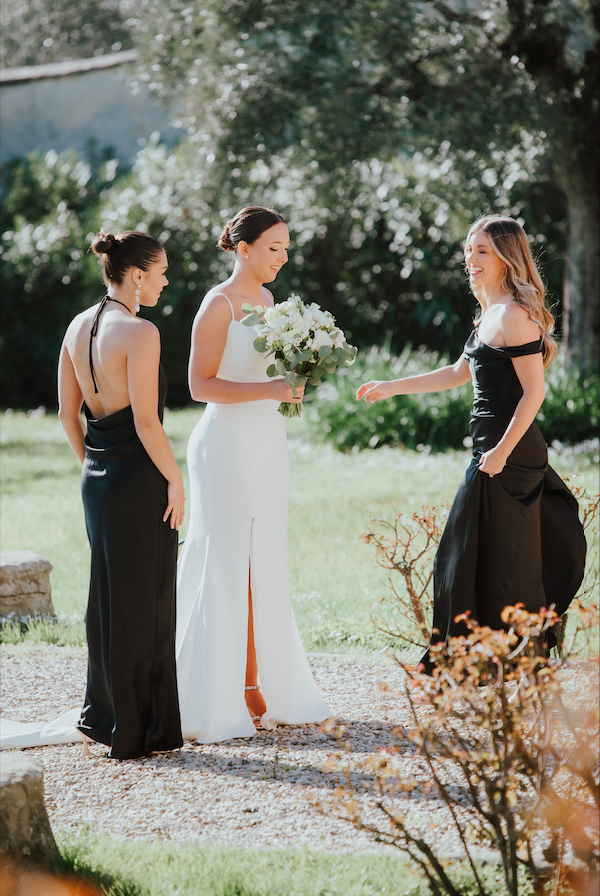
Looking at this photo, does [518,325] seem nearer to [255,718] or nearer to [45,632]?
[255,718]

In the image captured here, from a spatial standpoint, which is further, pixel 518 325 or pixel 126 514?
pixel 518 325

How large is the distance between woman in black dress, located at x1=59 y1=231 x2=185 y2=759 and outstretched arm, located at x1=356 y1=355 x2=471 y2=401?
1213 mm

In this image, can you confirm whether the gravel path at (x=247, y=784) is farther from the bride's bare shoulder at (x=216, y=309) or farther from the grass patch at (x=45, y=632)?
the bride's bare shoulder at (x=216, y=309)

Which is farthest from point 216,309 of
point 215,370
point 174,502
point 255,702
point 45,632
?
point 45,632

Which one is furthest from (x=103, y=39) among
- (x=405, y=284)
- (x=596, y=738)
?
(x=596, y=738)

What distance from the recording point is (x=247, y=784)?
133 inches

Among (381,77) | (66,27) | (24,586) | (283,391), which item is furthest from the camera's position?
(66,27)

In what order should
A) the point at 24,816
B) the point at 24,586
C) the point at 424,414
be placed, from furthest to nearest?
the point at 424,414, the point at 24,586, the point at 24,816

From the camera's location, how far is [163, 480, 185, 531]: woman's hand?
143 inches

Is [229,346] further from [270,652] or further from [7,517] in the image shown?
[7,517]

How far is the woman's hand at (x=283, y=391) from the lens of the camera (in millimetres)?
3732

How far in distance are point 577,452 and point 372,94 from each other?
488cm

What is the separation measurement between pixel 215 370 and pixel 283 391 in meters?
0.33

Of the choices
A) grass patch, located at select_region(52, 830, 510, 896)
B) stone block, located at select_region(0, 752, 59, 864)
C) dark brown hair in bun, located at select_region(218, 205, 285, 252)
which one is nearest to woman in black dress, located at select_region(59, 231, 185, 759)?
dark brown hair in bun, located at select_region(218, 205, 285, 252)
